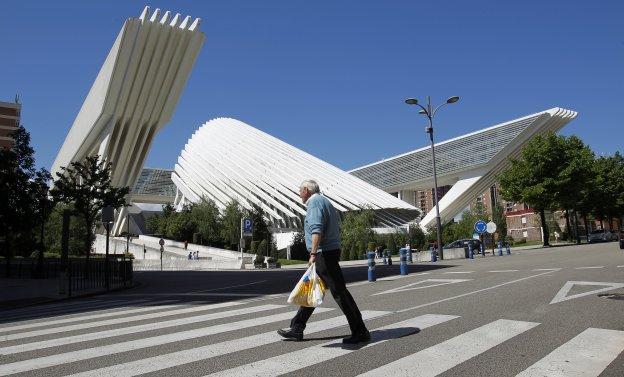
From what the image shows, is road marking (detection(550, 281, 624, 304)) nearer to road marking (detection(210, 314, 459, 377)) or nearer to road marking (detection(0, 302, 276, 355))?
road marking (detection(210, 314, 459, 377))

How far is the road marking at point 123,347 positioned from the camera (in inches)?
177

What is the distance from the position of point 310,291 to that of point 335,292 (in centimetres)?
26

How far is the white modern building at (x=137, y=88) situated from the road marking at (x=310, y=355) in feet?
157

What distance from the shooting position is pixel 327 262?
16.5 feet

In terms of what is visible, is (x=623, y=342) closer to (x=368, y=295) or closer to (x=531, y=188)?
(x=368, y=295)

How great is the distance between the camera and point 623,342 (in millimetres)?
4504

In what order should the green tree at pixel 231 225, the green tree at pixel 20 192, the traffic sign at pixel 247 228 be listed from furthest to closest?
the green tree at pixel 231 225 < the traffic sign at pixel 247 228 < the green tree at pixel 20 192

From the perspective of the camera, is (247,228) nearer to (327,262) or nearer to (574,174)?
(574,174)

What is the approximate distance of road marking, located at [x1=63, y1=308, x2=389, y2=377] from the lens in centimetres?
411

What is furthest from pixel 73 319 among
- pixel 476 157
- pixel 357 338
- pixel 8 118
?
pixel 8 118

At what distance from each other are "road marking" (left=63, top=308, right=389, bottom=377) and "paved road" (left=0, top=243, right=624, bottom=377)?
0.01 meters

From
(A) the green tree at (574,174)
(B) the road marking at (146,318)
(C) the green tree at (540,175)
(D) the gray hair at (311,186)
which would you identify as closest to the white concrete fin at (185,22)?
(C) the green tree at (540,175)

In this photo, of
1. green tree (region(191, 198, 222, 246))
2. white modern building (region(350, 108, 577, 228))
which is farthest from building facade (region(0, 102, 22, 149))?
white modern building (region(350, 108, 577, 228))

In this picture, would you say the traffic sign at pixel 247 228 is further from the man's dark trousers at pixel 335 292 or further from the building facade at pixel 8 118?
the building facade at pixel 8 118
